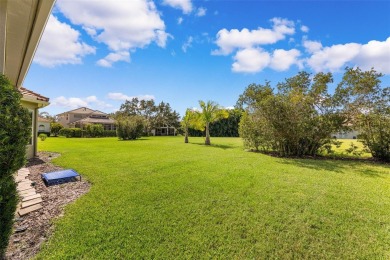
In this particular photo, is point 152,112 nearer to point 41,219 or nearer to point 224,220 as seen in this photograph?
point 41,219

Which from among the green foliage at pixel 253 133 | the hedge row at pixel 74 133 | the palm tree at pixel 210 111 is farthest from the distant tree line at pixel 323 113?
the hedge row at pixel 74 133

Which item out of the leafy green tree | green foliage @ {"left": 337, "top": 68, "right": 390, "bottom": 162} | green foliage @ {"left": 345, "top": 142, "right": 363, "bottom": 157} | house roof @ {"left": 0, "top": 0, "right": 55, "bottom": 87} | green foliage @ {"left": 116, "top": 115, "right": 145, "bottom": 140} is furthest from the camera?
green foliage @ {"left": 116, "top": 115, "right": 145, "bottom": 140}

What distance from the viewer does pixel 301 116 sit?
1225cm

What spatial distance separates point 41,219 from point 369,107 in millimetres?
15779

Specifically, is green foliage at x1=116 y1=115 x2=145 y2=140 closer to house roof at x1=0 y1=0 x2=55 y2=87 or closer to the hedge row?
the hedge row

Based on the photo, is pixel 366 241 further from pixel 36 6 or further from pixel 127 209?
pixel 36 6

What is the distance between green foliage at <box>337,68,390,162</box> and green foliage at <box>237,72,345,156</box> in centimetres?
73

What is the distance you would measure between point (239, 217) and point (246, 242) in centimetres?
77

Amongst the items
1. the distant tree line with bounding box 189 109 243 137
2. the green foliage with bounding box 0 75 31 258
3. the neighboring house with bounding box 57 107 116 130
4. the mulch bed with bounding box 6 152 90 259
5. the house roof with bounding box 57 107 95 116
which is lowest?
the mulch bed with bounding box 6 152 90 259

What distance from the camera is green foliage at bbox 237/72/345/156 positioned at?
484 inches

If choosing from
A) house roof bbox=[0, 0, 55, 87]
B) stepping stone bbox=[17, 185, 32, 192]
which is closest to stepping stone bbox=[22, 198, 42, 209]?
stepping stone bbox=[17, 185, 32, 192]

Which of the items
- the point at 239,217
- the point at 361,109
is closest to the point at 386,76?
the point at 361,109

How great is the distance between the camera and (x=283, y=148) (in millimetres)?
13297

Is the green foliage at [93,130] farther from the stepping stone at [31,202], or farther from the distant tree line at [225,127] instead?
the stepping stone at [31,202]
